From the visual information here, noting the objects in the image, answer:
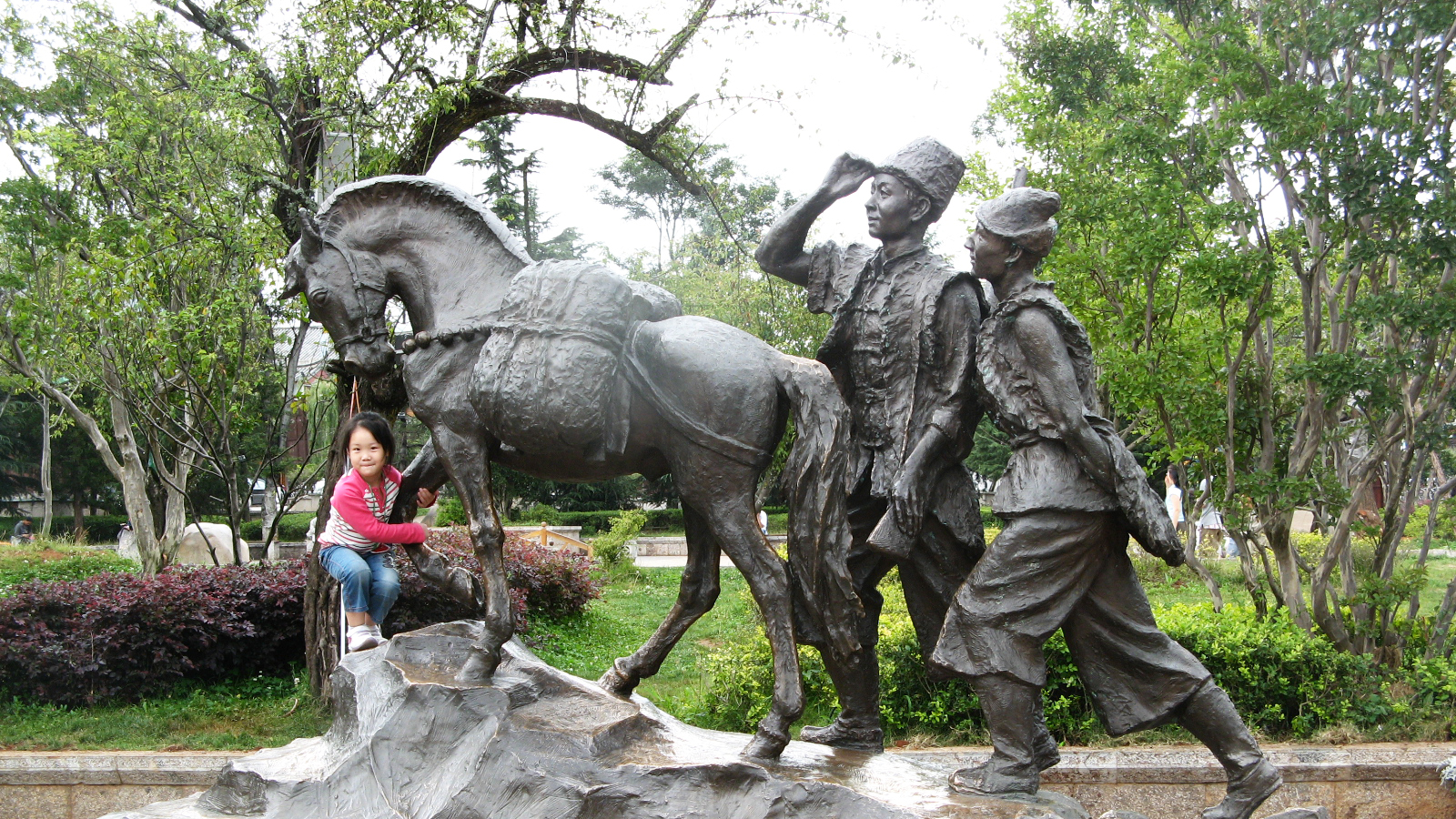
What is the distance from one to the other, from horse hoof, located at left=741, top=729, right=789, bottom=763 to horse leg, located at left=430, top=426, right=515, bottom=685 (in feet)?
3.33

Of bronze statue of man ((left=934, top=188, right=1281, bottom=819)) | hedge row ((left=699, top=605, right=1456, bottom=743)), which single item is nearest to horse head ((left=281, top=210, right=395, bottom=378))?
bronze statue of man ((left=934, top=188, right=1281, bottom=819))

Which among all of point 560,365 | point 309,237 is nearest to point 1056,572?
point 560,365

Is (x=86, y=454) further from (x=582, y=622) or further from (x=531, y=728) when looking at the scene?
(x=531, y=728)

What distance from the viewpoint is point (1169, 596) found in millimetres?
12141

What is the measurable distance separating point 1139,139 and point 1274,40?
3.91 feet

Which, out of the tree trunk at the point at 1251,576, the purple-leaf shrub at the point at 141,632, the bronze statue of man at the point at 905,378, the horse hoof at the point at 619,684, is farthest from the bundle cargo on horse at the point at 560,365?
the tree trunk at the point at 1251,576

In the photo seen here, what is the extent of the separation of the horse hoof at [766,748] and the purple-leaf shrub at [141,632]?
5.24m

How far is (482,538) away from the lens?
Answer: 4039 mm

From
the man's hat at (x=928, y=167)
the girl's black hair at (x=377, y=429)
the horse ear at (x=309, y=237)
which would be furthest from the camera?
the girl's black hair at (x=377, y=429)

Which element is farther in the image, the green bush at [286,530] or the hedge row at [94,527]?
the hedge row at [94,527]

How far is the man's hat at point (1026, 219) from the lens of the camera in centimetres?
366

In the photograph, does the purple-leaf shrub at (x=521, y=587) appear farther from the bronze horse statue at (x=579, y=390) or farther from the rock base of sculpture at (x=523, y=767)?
the bronze horse statue at (x=579, y=390)

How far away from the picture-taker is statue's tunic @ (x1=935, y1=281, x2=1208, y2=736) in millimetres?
3504

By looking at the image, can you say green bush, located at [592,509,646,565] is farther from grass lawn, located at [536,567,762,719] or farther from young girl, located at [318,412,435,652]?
young girl, located at [318,412,435,652]
